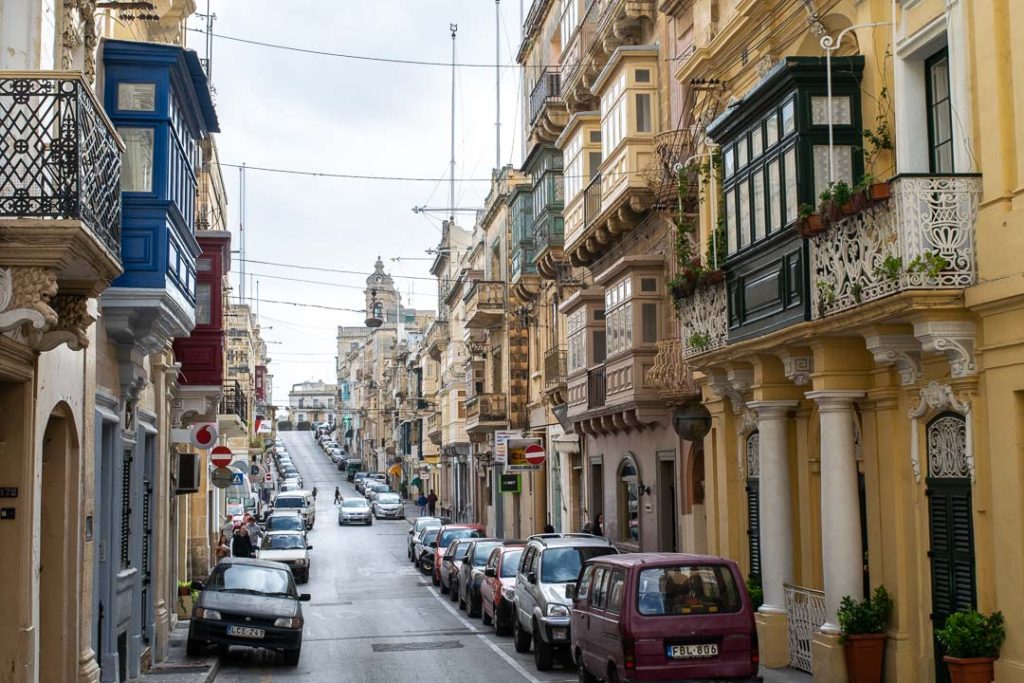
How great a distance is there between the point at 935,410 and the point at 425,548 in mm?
29201

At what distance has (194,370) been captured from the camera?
86.5 ft

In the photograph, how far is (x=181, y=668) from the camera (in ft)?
65.4

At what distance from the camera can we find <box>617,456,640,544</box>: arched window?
28297mm

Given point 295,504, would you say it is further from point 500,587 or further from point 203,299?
point 500,587

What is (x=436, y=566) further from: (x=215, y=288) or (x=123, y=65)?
(x=123, y=65)

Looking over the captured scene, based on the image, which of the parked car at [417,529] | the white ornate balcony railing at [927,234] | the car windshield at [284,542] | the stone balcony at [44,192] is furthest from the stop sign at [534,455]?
the stone balcony at [44,192]

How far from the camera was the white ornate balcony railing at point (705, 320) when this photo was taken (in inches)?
749

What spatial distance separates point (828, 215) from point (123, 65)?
339 inches

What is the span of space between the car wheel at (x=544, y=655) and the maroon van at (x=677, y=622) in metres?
4.36

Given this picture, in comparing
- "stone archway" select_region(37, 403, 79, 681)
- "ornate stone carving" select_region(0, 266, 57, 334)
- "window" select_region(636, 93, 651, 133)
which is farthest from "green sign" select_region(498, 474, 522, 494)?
"ornate stone carving" select_region(0, 266, 57, 334)

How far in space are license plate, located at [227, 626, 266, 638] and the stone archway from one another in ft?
22.2

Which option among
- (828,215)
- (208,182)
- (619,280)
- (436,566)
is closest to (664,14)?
(619,280)

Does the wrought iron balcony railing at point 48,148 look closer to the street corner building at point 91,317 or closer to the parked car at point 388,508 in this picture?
the street corner building at point 91,317

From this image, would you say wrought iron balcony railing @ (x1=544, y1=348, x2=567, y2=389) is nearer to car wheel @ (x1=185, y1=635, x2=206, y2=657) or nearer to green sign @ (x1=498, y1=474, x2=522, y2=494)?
green sign @ (x1=498, y1=474, x2=522, y2=494)
